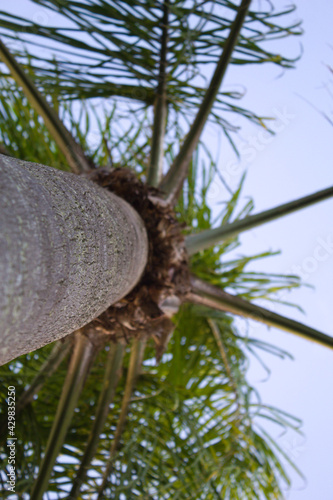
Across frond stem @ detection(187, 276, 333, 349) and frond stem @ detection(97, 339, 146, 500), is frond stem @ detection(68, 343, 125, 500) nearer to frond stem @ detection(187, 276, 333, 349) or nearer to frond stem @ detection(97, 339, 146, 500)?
frond stem @ detection(97, 339, 146, 500)

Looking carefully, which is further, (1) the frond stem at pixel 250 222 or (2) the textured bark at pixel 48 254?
(1) the frond stem at pixel 250 222

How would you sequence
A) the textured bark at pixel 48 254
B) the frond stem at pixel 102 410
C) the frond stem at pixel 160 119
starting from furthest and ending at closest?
1. the frond stem at pixel 160 119
2. the frond stem at pixel 102 410
3. the textured bark at pixel 48 254

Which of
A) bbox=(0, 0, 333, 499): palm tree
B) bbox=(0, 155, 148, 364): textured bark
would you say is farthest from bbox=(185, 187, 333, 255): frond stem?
bbox=(0, 155, 148, 364): textured bark

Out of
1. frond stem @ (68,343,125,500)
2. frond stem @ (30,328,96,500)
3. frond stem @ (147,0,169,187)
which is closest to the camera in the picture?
frond stem @ (30,328,96,500)

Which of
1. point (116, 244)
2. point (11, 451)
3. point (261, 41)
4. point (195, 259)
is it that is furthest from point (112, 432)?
point (261, 41)

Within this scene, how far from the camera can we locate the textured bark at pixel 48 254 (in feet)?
1.32

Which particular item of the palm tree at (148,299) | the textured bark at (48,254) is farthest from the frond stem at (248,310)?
the textured bark at (48,254)

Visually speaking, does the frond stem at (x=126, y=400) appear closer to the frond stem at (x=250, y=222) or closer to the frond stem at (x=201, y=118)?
the frond stem at (x=250, y=222)

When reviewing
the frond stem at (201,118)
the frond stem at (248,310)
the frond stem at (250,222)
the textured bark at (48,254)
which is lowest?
the textured bark at (48,254)

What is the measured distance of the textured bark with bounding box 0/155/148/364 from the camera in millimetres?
402

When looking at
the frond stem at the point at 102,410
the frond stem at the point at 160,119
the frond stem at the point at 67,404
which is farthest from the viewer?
the frond stem at the point at 160,119

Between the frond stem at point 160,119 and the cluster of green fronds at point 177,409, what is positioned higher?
the frond stem at point 160,119

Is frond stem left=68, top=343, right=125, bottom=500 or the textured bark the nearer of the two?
the textured bark

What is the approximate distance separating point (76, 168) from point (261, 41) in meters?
0.67
